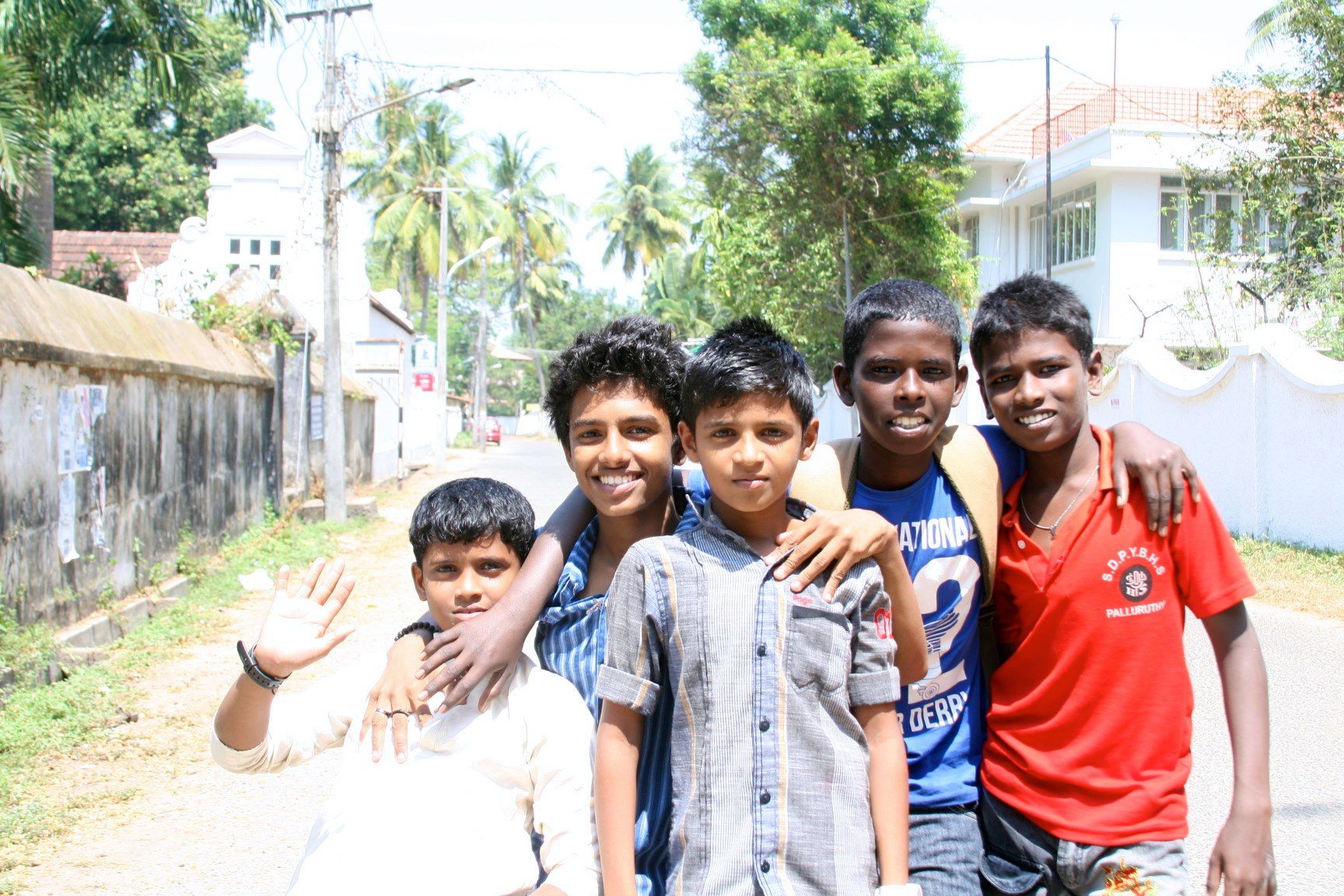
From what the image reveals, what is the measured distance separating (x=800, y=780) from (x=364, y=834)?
763 millimetres

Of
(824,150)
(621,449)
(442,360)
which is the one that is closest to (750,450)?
(621,449)

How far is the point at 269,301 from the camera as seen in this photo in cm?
1436

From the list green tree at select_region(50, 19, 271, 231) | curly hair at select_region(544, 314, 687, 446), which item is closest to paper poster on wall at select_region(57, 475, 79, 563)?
curly hair at select_region(544, 314, 687, 446)

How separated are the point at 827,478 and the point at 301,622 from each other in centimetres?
103

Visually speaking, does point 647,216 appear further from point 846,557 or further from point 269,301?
point 846,557

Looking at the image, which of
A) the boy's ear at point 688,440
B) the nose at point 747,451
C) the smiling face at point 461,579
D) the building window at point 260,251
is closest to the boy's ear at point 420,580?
the smiling face at point 461,579

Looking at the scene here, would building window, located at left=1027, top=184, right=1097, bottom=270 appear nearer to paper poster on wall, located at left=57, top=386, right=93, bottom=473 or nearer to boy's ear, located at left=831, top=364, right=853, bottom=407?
paper poster on wall, located at left=57, top=386, right=93, bottom=473

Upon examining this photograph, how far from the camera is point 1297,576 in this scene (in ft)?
30.2

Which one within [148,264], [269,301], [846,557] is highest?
[148,264]

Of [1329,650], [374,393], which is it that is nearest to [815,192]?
[374,393]

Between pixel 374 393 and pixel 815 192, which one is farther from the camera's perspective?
pixel 374 393

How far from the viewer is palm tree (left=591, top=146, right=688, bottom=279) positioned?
48.8 metres

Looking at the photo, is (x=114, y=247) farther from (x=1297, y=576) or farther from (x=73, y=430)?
(x=1297, y=576)

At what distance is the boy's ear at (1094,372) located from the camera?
2266 mm
